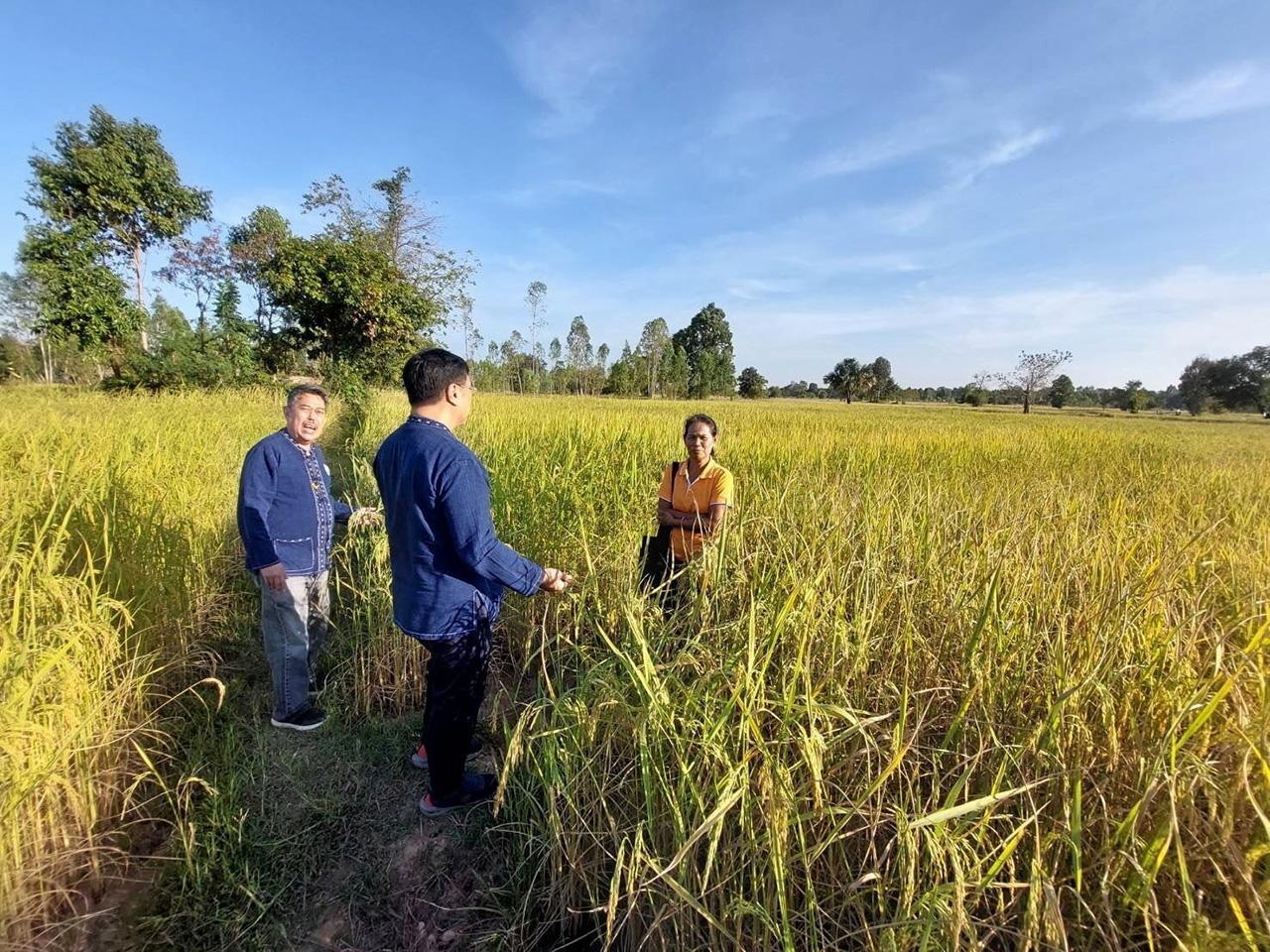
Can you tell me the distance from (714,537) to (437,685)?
115 cm

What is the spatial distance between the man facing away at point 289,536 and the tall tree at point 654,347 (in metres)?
44.7

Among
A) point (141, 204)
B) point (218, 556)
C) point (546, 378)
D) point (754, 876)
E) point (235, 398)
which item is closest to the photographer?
point (754, 876)

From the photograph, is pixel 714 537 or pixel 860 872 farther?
pixel 714 537

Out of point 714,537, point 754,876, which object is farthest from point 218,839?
point 714,537

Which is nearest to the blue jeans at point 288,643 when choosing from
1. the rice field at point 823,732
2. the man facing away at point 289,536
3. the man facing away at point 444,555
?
the man facing away at point 289,536

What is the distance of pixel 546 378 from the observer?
45.9 meters

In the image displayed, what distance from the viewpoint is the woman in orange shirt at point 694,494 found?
8.50 feet

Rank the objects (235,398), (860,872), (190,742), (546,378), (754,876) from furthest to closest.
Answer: (546,378) < (235,398) < (190,742) < (860,872) < (754,876)

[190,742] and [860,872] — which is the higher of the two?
[860,872]

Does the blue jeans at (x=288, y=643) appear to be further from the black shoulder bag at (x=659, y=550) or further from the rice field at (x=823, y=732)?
the black shoulder bag at (x=659, y=550)

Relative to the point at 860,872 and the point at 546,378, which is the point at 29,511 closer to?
the point at 860,872

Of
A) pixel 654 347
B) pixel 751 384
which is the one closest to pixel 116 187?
pixel 654 347

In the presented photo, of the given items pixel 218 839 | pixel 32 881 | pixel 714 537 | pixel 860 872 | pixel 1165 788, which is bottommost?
pixel 218 839

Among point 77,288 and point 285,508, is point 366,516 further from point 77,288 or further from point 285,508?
point 77,288
